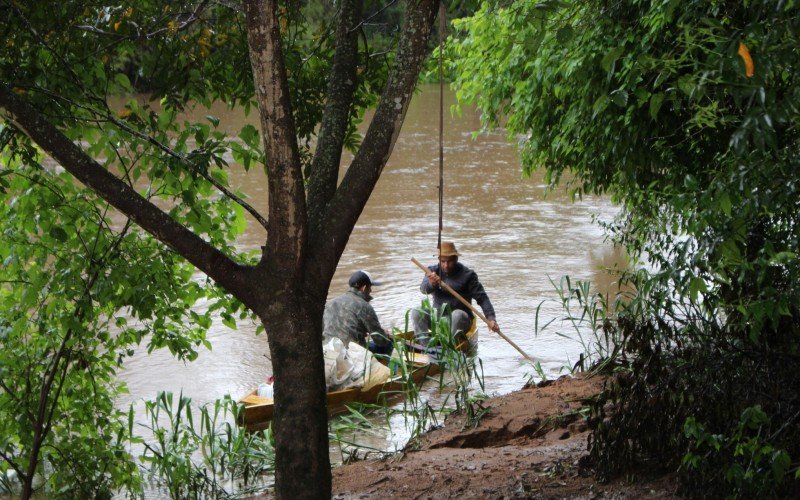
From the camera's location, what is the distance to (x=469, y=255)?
14.9 m

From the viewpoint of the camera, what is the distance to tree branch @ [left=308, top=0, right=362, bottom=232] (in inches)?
176

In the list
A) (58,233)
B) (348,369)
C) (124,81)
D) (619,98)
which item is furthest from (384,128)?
(348,369)

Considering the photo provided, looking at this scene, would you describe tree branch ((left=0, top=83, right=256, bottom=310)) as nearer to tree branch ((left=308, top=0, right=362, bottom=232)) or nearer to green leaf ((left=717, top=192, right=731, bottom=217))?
tree branch ((left=308, top=0, right=362, bottom=232))

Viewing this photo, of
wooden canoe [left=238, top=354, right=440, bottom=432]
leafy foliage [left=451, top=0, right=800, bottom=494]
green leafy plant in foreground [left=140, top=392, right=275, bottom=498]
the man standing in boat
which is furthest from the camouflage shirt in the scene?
leafy foliage [left=451, top=0, right=800, bottom=494]

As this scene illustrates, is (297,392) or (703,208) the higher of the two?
(703,208)

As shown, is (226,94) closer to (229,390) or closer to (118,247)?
(118,247)

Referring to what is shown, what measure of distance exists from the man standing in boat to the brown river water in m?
0.55

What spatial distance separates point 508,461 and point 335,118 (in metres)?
2.34

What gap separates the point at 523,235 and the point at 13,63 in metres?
12.2

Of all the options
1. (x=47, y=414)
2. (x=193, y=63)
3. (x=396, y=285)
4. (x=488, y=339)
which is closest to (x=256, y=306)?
(x=193, y=63)

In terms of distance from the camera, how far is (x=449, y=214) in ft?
59.2

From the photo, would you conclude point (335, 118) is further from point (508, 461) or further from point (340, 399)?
point (340, 399)

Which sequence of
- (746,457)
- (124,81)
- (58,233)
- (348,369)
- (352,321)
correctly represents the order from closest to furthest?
1. (746,457)
2. (58,233)
3. (124,81)
4. (348,369)
5. (352,321)

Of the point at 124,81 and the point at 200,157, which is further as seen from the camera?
the point at 124,81
